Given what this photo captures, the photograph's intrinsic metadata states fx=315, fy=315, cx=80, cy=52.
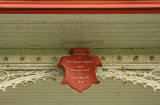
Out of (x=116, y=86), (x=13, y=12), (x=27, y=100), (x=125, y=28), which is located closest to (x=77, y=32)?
(x=125, y=28)

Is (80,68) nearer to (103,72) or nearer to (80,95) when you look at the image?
(103,72)

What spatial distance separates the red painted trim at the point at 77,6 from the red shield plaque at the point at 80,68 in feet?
2.48

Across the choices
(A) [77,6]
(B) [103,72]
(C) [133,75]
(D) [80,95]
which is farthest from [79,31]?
(D) [80,95]

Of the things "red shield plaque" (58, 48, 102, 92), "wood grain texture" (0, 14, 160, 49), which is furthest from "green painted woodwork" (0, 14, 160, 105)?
"red shield plaque" (58, 48, 102, 92)

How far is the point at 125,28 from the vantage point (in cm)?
362

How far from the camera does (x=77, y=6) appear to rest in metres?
3.27

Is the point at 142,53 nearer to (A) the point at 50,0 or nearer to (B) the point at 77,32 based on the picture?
(B) the point at 77,32

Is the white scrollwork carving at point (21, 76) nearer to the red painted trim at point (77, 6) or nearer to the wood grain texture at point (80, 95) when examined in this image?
the wood grain texture at point (80, 95)

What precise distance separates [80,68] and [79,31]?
48cm

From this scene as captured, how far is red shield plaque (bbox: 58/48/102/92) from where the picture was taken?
375 centimetres

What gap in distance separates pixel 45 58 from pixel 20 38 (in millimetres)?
422

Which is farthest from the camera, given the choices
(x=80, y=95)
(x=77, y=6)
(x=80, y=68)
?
(x=80, y=95)

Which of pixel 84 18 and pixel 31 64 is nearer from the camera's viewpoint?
pixel 84 18

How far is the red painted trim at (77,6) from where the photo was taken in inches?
128
